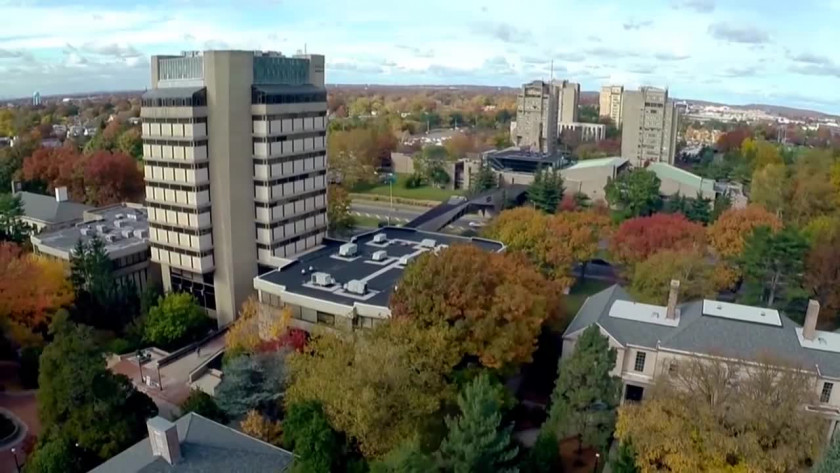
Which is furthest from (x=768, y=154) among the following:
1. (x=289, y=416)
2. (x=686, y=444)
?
(x=289, y=416)

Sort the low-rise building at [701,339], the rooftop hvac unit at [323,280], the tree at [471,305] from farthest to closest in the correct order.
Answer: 1. the rooftop hvac unit at [323,280]
2. the low-rise building at [701,339]
3. the tree at [471,305]

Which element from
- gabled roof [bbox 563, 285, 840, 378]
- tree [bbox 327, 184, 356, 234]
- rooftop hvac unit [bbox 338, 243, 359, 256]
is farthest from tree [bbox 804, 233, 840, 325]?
tree [bbox 327, 184, 356, 234]

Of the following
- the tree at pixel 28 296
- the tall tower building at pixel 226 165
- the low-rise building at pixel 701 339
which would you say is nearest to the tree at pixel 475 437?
the low-rise building at pixel 701 339

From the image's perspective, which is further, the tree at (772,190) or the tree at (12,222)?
the tree at (772,190)

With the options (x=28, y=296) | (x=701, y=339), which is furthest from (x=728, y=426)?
(x=28, y=296)

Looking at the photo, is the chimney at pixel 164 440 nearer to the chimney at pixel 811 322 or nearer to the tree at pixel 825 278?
the chimney at pixel 811 322

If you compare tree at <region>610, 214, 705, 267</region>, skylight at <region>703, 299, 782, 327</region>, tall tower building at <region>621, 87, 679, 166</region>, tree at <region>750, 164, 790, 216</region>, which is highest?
tall tower building at <region>621, 87, 679, 166</region>

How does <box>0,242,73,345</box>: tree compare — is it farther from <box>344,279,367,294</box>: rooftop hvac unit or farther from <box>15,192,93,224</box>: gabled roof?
<box>15,192,93,224</box>: gabled roof
